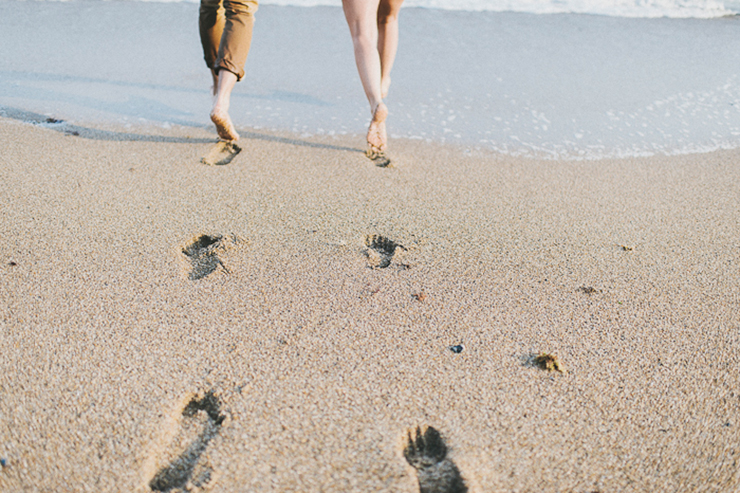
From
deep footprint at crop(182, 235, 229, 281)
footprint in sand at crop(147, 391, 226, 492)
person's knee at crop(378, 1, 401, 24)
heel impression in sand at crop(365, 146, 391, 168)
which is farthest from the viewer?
person's knee at crop(378, 1, 401, 24)

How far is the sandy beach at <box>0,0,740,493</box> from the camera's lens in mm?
1063

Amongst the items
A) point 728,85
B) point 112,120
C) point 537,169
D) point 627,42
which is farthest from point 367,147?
point 627,42

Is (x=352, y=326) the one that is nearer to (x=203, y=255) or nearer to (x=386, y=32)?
(x=203, y=255)

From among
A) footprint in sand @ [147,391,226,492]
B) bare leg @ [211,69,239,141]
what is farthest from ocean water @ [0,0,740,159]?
footprint in sand @ [147,391,226,492]

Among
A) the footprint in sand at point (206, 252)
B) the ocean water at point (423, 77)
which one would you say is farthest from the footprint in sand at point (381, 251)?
the ocean water at point (423, 77)

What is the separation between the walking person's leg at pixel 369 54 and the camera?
2.17 metres

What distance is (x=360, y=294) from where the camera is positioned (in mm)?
1497

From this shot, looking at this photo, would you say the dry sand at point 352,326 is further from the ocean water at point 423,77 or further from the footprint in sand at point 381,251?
the ocean water at point 423,77

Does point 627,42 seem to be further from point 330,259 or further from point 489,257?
point 330,259

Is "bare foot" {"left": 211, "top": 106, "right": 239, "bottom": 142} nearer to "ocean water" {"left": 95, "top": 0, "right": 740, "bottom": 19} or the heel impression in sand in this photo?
the heel impression in sand

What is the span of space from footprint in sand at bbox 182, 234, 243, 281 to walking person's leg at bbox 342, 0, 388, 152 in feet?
2.75

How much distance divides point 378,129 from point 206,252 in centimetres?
97

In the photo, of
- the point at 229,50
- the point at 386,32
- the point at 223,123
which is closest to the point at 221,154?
the point at 223,123

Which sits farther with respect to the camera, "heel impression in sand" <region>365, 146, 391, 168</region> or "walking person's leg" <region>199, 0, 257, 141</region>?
"heel impression in sand" <region>365, 146, 391, 168</region>
